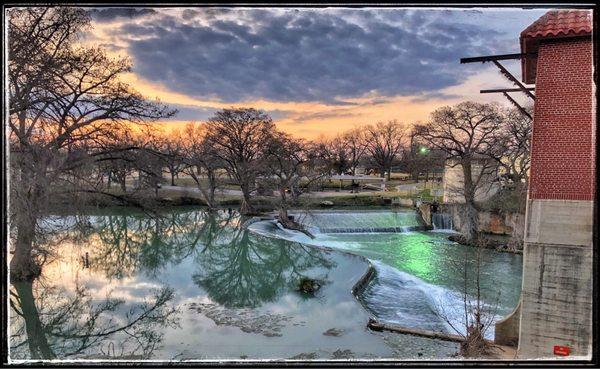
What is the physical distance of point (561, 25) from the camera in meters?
5.49

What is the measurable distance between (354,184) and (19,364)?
141 feet

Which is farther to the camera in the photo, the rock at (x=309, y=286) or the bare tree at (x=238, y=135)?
the bare tree at (x=238, y=135)

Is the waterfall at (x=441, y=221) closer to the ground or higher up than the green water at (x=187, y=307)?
higher up

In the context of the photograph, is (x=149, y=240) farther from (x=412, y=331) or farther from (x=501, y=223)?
(x=501, y=223)

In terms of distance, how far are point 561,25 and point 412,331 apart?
698 cm

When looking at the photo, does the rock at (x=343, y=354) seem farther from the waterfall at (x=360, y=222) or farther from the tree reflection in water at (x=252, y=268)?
the waterfall at (x=360, y=222)

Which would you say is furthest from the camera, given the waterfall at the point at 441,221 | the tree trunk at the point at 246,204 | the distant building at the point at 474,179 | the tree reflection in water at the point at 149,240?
the tree trunk at the point at 246,204

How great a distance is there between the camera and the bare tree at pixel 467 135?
2553 cm

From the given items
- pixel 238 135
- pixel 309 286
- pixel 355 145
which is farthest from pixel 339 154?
pixel 309 286

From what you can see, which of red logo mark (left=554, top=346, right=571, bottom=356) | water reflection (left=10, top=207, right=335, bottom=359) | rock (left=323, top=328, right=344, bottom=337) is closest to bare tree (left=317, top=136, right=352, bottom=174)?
water reflection (left=10, top=207, right=335, bottom=359)

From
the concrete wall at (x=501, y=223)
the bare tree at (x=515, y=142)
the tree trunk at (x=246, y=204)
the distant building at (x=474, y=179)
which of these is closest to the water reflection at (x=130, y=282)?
the tree trunk at (x=246, y=204)

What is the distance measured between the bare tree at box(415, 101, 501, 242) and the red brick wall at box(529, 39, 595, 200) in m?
20.2

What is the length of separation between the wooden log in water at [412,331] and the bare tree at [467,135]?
17.6 m

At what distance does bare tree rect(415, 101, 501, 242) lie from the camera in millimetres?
25531
